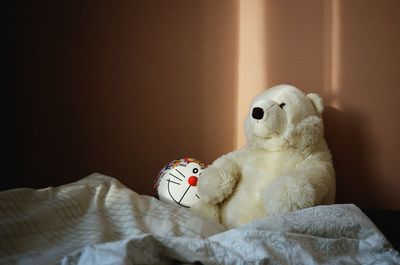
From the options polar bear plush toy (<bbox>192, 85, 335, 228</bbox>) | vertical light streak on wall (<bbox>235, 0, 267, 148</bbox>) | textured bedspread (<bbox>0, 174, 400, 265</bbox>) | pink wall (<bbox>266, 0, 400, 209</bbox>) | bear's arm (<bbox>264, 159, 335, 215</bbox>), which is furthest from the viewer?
vertical light streak on wall (<bbox>235, 0, 267, 148</bbox>)

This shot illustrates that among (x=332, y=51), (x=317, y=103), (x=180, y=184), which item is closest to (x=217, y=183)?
(x=180, y=184)

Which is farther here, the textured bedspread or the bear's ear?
the bear's ear

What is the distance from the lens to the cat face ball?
1.12m

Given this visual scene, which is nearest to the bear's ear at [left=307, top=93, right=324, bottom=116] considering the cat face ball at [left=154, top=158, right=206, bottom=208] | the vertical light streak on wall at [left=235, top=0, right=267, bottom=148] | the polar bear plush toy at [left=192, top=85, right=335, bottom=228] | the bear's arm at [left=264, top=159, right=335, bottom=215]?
the polar bear plush toy at [left=192, top=85, right=335, bottom=228]

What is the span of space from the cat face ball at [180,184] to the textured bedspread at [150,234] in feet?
0.43

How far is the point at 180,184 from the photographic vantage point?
44.6 inches

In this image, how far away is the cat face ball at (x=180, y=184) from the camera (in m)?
1.12

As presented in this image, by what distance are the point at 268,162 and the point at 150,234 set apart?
1.79ft

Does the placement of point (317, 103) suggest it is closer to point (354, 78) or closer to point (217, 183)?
point (354, 78)

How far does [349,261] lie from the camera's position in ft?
2.34

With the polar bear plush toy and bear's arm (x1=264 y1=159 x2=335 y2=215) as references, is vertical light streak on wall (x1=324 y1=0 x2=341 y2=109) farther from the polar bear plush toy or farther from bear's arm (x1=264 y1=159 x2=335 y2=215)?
bear's arm (x1=264 y1=159 x2=335 y2=215)

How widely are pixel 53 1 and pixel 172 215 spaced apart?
1.08 m

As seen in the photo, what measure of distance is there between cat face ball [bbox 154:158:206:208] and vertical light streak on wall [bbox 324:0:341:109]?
21.4 inches

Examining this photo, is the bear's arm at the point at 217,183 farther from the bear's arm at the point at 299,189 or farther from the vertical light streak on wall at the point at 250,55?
the vertical light streak on wall at the point at 250,55
